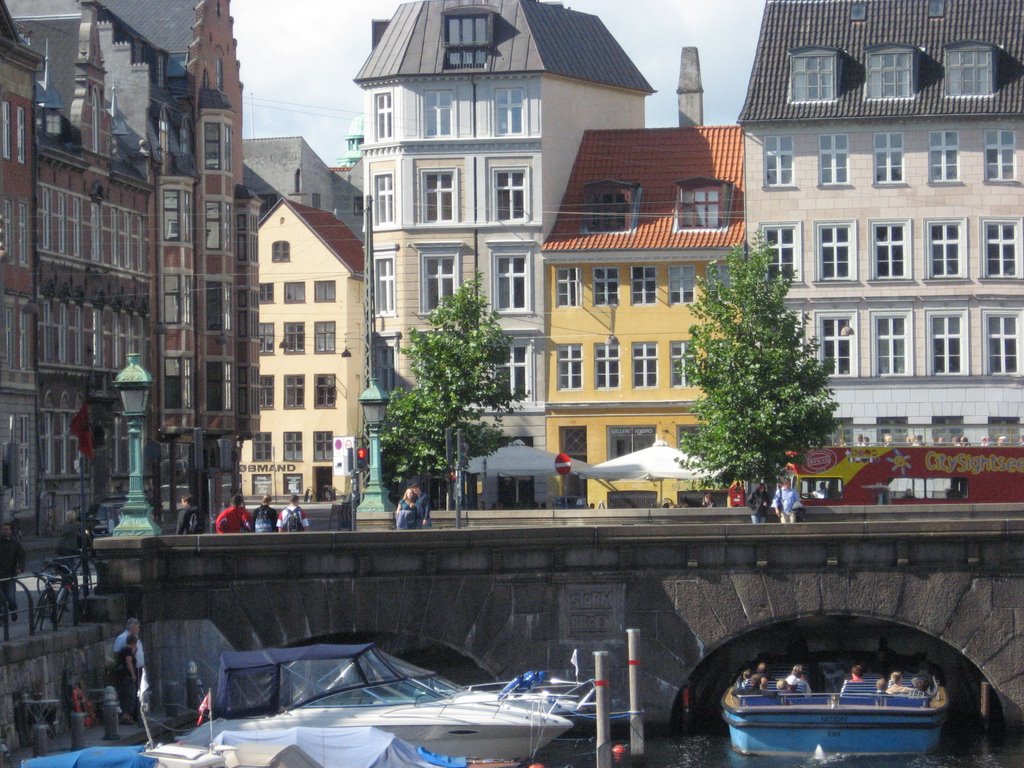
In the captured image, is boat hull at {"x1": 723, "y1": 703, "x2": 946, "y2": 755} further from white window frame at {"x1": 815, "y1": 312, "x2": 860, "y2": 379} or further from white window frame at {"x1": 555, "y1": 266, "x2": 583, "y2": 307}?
white window frame at {"x1": 555, "y1": 266, "x2": 583, "y2": 307}

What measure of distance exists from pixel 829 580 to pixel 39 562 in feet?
72.1

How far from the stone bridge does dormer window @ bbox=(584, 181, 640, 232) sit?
3588 centimetres

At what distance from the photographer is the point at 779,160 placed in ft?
225

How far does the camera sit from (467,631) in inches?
1378

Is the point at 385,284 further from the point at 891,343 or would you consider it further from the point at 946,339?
the point at 946,339

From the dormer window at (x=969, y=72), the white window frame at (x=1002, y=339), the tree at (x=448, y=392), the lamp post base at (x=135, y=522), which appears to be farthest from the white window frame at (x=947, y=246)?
the lamp post base at (x=135, y=522)

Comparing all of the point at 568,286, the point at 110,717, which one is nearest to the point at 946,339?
the point at 568,286

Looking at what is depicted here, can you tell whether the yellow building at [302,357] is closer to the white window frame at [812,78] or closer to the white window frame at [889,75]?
the white window frame at [812,78]

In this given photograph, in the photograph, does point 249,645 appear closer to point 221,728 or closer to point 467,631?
point 467,631

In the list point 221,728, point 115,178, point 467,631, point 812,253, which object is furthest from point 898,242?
point 221,728

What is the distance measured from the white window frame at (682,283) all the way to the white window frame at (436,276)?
7.21 metres

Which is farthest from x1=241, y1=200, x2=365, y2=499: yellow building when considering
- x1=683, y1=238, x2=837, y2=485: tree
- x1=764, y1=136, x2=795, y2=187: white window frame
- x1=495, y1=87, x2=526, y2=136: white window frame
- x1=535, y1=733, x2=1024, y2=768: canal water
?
x1=535, y1=733, x2=1024, y2=768: canal water

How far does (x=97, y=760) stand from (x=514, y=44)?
163 ft

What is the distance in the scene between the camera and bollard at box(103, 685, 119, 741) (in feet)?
94.6
